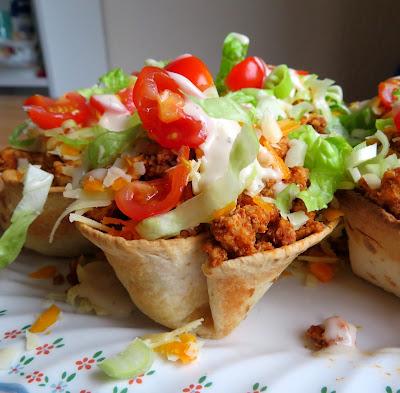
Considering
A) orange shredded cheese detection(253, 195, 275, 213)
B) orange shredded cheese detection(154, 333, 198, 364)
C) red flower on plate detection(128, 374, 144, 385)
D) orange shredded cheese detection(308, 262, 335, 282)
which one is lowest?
orange shredded cheese detection(308, 262, 335, 282)

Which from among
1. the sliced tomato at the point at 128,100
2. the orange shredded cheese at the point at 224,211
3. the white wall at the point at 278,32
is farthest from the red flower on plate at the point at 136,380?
the white wall at the point at 278,32

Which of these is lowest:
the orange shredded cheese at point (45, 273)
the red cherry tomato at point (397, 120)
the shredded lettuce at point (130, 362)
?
the orange shredded cheese at point (45, 273)

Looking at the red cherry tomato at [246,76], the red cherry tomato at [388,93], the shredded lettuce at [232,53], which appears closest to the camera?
the red cherry tomato at [388,93]

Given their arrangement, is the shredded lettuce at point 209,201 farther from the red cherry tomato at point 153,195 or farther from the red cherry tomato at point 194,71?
the red cherry tomato at point 194,71

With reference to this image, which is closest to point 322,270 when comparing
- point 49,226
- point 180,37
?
point 49,226

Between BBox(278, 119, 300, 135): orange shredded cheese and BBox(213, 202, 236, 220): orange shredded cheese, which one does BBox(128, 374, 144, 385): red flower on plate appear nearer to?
BBox(213, 202, 236, 220): orange shredded cheese

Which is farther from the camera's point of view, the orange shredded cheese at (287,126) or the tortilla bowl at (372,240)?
the orange shredded cheese at (287,126)

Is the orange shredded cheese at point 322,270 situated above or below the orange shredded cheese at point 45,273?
above

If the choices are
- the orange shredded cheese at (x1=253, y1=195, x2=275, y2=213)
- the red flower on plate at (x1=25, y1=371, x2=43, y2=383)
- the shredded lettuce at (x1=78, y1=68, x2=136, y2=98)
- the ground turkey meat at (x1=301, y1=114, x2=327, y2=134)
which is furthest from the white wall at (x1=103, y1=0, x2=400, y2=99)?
the red flower on plate at (x1=25, y1=371, x2=43, y2=383)
